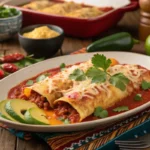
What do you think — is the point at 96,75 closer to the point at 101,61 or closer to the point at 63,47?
the point at 101,61

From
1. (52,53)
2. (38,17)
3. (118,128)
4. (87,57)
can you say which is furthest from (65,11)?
(118,128)

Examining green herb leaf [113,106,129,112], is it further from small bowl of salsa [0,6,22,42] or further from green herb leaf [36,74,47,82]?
small bowl of salsa [0,6,22,42]

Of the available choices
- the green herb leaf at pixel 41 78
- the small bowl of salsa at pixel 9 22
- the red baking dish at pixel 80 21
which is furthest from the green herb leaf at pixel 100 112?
the small bowl of salsa at pixel 9 22

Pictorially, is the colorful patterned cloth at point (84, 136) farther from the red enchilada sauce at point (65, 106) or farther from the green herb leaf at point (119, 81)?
the green herb leaf at point (119, 81)

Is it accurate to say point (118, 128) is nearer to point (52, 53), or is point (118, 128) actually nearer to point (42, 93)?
point (42, 93)

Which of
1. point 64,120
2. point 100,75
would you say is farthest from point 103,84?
point 64,120

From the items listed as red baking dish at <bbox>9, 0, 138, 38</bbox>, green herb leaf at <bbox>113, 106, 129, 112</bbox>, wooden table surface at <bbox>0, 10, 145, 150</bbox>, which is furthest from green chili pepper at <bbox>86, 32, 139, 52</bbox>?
green herb leaf at <bbox>113, 106, 129, 112</bbox>

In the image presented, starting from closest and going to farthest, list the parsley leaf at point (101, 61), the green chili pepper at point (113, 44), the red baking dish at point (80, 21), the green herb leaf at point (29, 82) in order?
the parsley leaf at point (101, 61) < the green herb leaf at point (29, 82) < the green chili pepper at point (113, 44) < the red baking dish at point (80, 21)
